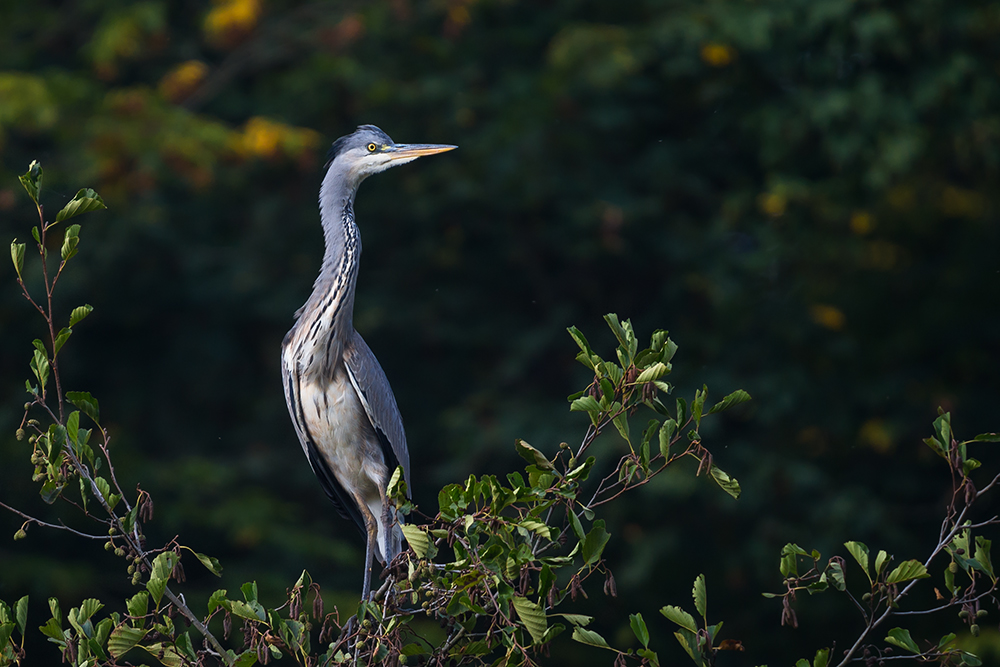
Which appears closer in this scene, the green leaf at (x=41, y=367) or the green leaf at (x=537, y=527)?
the green leaf at (x=537, y=527)

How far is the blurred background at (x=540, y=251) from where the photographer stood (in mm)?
7371

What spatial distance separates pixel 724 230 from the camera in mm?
7961

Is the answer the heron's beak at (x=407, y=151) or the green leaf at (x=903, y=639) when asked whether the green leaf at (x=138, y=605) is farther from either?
the heron's beak at (x=407, y=151)

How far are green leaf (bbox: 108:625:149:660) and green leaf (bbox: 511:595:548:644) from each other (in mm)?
756

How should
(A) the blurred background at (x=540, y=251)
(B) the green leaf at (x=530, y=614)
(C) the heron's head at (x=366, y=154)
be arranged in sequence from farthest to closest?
(A) the blurred background at (x=540, y=251) < (C) the heron's head at (x=366, y=154) < (B) the green leaf at (x=530, y=614)

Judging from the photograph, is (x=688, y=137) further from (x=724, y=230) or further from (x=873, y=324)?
(x=873, y=324)

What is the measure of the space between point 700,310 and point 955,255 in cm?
184

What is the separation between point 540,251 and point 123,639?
682 centimetres

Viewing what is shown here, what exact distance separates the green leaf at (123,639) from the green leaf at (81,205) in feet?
2.75

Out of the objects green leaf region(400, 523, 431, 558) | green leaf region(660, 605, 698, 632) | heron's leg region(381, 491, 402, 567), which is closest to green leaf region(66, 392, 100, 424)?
green leaf region(400, 523, 431, 558)

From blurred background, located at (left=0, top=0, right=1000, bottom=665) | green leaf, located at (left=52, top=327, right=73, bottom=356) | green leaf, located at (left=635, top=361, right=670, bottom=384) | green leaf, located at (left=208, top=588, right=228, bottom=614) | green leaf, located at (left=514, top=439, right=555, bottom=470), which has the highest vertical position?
green leaf, located at (left=52, top=327, right=73, bottom=356)

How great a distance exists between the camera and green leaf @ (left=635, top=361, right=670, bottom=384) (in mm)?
2173

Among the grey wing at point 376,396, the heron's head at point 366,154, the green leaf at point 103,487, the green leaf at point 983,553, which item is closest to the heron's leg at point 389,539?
the grey wing at point 376,396

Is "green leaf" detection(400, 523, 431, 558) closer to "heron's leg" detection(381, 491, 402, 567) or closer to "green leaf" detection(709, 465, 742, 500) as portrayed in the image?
"green leaf" detection(709, 465, 742, 500)
